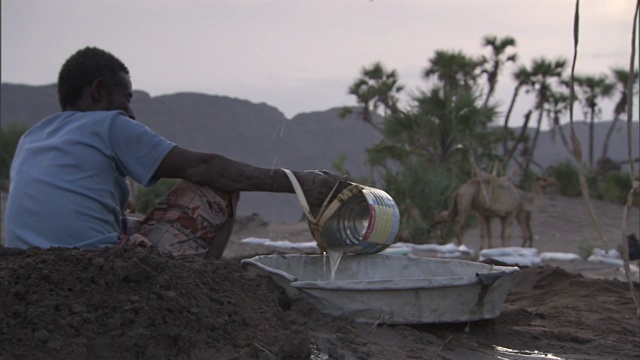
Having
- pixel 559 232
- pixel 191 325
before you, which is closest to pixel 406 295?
pixel 191 325

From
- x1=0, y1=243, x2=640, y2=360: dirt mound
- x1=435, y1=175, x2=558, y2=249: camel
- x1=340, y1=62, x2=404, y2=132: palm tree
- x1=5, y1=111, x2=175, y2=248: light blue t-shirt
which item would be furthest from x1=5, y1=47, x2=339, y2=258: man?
x1=340, y1=62, x2=404, y2=132: palm tree

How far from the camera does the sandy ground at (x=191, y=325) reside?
2.57 m

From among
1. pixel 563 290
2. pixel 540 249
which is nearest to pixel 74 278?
pixel 563 290

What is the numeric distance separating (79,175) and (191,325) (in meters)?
0.87

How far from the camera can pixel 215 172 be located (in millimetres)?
3400

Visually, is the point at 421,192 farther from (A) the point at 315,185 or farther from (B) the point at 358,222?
(A) the point at 315,185

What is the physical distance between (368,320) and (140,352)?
4.07ft

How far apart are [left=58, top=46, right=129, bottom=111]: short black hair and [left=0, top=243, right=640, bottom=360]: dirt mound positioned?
79 cm

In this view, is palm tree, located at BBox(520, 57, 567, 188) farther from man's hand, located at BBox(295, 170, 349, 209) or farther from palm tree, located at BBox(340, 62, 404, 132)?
man's hand, located at BBox(295, 170, 349, 209)

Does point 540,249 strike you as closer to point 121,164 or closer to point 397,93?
point 121,164

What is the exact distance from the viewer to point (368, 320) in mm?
3572

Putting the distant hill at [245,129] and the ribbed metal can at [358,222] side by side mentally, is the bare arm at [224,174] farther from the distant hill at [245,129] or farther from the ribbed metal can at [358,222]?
the distant hill at [245,129]

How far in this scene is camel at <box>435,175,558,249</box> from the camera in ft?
42.3

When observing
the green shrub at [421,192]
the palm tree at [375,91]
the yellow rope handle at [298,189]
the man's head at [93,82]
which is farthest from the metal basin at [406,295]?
the palm tree at [375,91]
